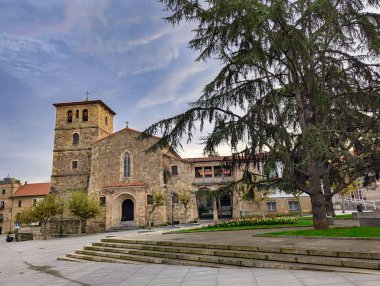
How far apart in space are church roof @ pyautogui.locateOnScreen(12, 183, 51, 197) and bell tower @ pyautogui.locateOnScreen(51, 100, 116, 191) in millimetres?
24231

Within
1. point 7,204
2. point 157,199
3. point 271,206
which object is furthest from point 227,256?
point 7,204

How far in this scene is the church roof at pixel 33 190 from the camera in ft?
190

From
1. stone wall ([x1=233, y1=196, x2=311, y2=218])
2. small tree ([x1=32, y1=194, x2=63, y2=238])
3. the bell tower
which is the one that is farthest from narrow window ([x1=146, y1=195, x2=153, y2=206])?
stone wall ([x1=233, y1=196, x2=311, y2=218])

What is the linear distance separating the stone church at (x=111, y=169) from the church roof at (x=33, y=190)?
25060mm

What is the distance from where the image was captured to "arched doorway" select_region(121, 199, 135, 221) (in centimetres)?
3306

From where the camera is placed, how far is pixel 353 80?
12.7 m

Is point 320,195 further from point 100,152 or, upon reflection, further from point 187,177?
point 100,152

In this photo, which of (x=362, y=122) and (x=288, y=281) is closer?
(x=288, y=281)

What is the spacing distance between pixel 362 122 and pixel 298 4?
5.60 m

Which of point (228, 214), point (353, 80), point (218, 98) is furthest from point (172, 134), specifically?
point (228, 214)

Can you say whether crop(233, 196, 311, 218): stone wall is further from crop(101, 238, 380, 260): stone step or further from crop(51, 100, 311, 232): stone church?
crop(101, 238, 380, 260): stone step

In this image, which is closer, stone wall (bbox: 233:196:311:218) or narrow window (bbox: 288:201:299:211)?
stone wall (bbox: 233:196:311:218)

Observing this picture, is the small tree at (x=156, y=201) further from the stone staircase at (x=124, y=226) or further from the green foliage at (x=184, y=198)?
the stone staircase at (x=124, y=226)

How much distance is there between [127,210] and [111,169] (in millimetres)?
5192
